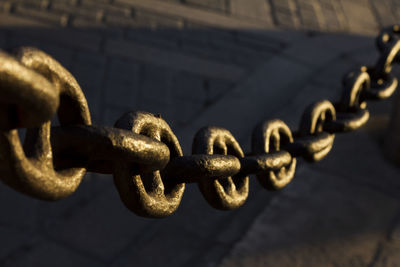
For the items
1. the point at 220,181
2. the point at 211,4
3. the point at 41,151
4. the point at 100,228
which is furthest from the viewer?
the point at 211,4

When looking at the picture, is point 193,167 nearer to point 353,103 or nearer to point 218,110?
point 353,103

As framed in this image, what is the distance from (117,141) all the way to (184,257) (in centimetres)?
182

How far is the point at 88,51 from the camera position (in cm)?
410

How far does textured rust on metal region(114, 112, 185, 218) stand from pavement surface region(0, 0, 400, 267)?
59.8 inches

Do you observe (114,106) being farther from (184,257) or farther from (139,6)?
(139,6)

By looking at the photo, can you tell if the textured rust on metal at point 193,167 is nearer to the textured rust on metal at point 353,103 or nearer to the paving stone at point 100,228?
the textured rust on metal at point 353,103

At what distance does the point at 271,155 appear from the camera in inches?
48.8

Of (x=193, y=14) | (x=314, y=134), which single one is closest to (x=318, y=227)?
(x=314, y=134)

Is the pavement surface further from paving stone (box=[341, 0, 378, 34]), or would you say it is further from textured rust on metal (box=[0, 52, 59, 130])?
textured rust on metal (box=[0, 52, 59, 130])

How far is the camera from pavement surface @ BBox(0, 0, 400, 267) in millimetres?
2527

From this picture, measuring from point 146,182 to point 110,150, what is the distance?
0.75 ft

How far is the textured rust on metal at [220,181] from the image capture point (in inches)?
43.9

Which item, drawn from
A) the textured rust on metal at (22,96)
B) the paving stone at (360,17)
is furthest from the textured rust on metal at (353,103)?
the paving stone at (360,17)

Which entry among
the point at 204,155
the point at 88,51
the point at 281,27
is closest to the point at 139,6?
the point at 88,51
